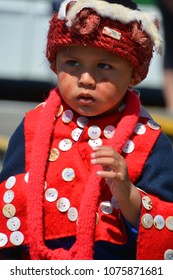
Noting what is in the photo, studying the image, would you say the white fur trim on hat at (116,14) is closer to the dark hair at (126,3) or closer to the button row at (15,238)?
the dark hair at (126,3)

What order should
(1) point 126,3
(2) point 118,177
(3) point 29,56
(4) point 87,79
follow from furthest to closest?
(3) point 29,56 → (1) point 126,3 → (4) point 87,79 → (2) point 118,177

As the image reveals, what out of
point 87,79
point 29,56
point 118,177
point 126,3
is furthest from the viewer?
point 29,56

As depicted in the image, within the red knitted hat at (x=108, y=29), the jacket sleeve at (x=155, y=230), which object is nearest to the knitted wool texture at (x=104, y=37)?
the red knitted hat at (x=108, y=29)

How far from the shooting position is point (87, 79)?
2.77 meters

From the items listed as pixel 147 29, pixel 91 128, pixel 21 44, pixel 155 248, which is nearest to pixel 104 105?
pixel 91 128

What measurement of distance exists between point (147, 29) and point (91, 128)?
36 centimetres

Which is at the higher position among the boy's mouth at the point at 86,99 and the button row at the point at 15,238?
the boy's mouth at the point at 86,99

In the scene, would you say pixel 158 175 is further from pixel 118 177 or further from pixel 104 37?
pixel 104 37

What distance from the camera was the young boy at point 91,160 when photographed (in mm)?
2756

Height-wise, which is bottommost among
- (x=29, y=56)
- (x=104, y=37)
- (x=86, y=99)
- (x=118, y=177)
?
(x=29, y=56)

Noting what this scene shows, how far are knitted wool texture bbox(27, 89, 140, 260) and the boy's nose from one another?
18cm

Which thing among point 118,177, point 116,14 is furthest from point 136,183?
point 116,14

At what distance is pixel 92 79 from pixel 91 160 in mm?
262

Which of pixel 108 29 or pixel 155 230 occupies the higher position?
pixel 108 29
